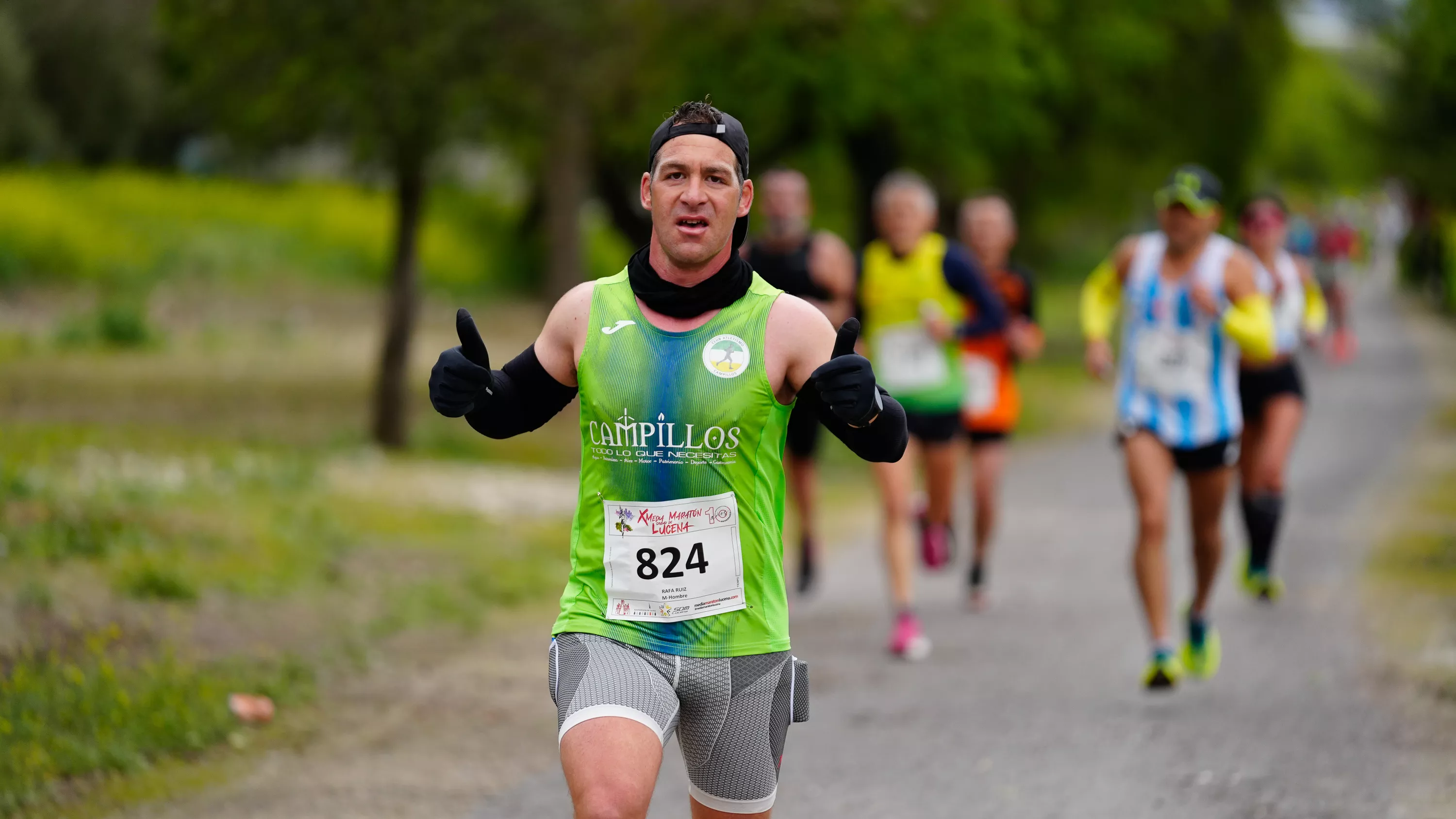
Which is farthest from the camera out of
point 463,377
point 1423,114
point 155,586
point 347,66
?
point 1423,114

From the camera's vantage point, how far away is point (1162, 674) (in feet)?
24.5

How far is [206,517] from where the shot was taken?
10336 millimetres

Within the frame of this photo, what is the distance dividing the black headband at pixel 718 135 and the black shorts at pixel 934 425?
551 centimetres

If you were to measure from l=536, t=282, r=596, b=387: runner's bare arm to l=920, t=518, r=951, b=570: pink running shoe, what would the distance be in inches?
247

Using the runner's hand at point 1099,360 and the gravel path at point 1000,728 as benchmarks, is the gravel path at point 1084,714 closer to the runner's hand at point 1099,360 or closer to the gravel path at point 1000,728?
the gravel path at point 1000,728

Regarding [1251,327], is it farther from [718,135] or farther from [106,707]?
[106,707]

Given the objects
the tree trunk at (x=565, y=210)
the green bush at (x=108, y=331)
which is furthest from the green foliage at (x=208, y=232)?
the tree trunk at (x=565, y=210)

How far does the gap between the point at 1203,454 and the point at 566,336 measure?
4292mm

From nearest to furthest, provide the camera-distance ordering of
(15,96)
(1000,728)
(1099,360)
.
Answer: (1000,728) → (1099,360) → (15,96)

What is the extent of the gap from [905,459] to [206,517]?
155 inches

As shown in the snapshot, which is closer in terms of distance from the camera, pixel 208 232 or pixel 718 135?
pixel 718 135

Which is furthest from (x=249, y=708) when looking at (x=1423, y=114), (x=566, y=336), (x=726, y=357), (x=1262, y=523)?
(x=1423, y=114)

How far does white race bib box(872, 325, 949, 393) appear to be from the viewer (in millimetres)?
9391

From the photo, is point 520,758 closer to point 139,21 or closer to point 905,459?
point 905,459
